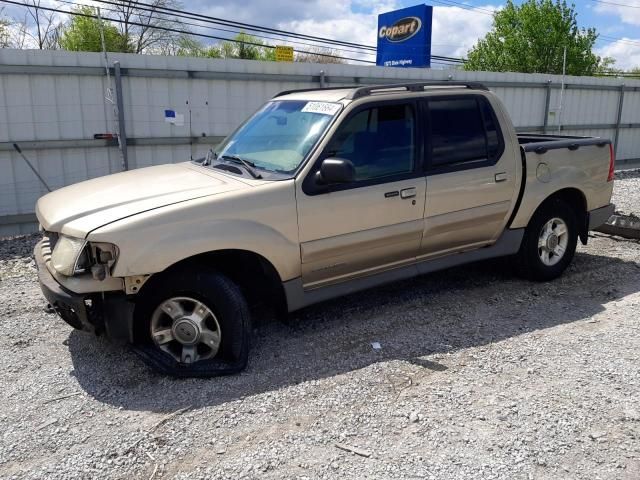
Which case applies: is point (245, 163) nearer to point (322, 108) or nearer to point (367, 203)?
point (322, 108)

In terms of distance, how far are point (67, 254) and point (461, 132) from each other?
132 inches

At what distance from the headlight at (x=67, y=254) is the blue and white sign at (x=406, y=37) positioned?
54.4ft

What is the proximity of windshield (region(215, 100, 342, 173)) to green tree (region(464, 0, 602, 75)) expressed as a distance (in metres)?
33.4

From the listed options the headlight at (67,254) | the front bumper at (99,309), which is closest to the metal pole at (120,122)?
the headlight at (67,254)

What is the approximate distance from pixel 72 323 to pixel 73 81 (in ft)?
19.1

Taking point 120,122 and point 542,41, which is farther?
point 542,41

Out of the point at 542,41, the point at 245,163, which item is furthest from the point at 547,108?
the point at 542,41

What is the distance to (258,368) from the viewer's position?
406 cm

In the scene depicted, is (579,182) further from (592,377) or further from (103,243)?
(103,243)

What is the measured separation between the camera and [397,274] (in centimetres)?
482

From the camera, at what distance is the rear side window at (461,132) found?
4.89m

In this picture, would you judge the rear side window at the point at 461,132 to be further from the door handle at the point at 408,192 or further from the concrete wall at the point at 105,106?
the concrete wall at the point at 105,106

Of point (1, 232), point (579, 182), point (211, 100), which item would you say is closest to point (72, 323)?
point (579, 182)

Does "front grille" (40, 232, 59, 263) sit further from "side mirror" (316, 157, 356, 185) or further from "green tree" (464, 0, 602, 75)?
"green tree" (464, 0, 602, 75)
